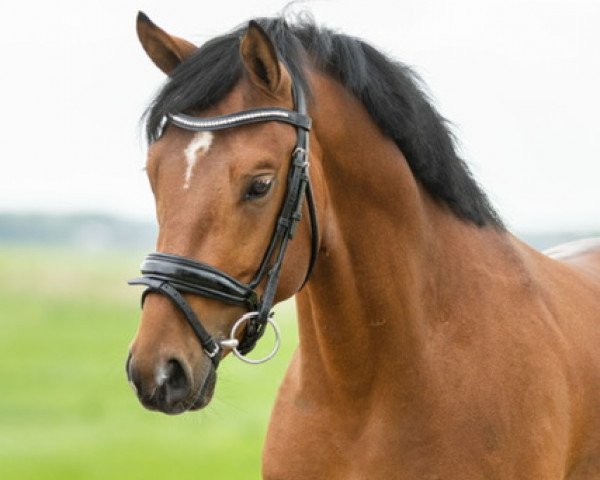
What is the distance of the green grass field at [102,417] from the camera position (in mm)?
14891

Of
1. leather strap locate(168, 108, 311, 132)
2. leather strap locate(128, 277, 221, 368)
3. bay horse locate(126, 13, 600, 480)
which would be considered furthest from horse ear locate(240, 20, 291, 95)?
leather strap locate(128, 277, 221, 368)

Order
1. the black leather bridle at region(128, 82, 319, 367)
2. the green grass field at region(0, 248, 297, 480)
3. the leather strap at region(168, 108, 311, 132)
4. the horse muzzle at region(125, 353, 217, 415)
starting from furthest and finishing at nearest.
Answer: the green grass field at region(0, 248, 297, 480)
the leather strap at region(168, 108, 311, 132)
the black leather bridle at region(128, 82, 319, 367)
the horse muzzle at region(125, 353, 217, 415)

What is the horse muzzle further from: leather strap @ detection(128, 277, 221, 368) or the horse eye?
the horse eye

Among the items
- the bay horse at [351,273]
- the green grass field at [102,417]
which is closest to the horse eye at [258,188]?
the bay horse at [351,273]

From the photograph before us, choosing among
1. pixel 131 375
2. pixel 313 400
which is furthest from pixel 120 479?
pixel 131 375

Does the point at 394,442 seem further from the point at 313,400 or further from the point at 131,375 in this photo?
the point at 131,375

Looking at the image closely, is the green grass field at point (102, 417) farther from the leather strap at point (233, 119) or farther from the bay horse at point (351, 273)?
the leather strap at point (233, 119)

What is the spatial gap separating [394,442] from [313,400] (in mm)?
464

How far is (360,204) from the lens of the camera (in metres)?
4.87

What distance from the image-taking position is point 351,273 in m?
4.89

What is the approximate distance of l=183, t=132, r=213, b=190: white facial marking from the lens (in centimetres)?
423

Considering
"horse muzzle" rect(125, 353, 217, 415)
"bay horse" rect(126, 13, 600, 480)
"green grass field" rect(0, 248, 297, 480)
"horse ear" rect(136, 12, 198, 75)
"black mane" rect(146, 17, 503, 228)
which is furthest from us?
"green grass field" rect(0, 248, 297, 480)

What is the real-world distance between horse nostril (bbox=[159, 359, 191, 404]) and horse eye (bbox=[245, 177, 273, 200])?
0.70 meters

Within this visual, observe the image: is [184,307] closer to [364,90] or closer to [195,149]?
[195,149]
